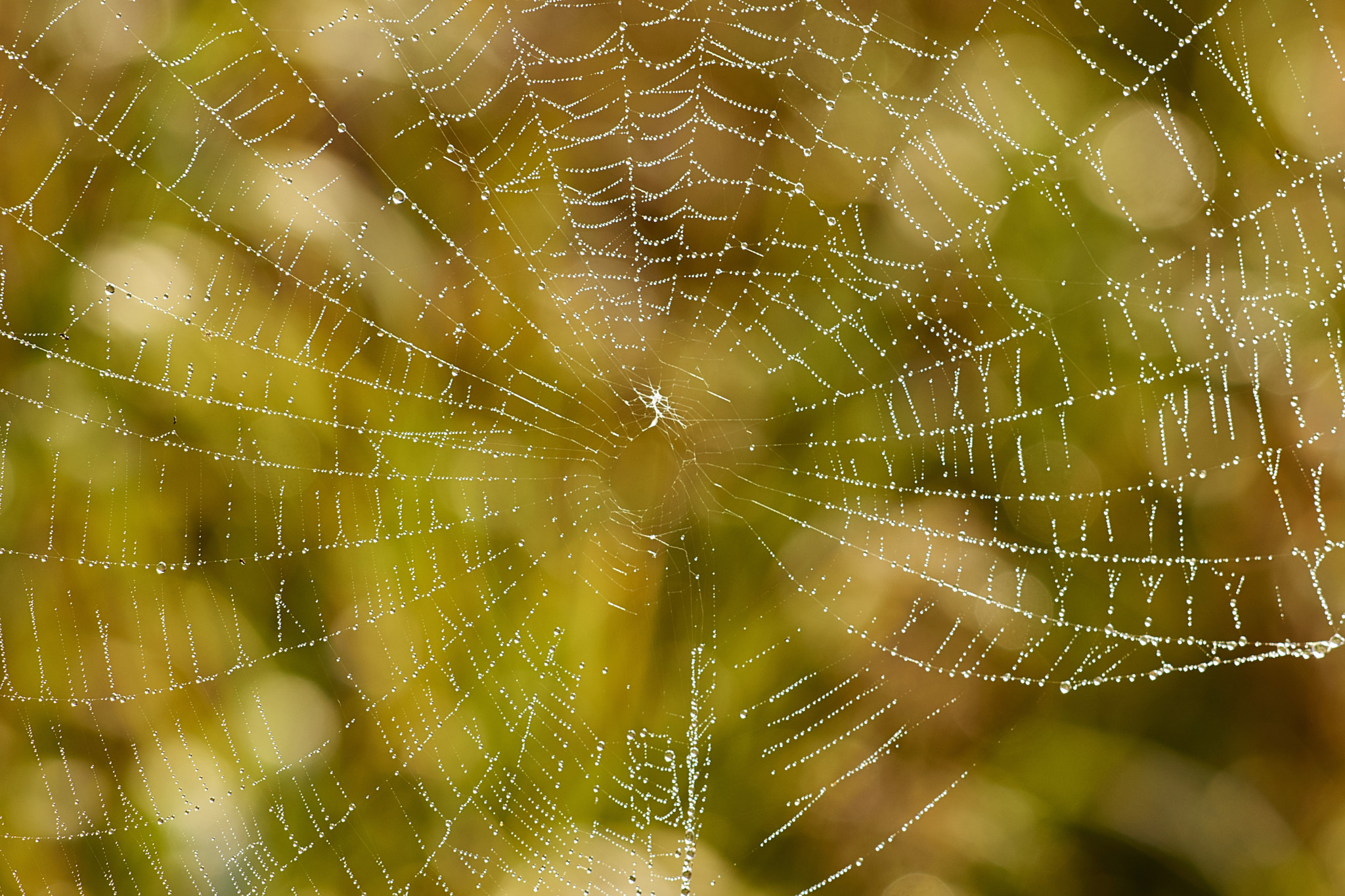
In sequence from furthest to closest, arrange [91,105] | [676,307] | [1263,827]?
1. [676,307]
2. [91,105]
3. [1263,827]

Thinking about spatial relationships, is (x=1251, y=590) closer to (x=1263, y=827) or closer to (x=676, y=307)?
(x=1263, y=827)

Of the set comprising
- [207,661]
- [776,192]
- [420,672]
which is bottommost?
[207,661]

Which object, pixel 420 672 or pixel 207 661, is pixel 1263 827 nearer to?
pixel 420 672

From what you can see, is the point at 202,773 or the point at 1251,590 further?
the point at 202,773

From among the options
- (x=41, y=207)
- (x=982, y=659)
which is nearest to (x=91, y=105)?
(x=41, y=207)

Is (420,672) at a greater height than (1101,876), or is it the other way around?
(1101,876)

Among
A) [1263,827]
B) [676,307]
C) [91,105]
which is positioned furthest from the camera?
[676,307]
